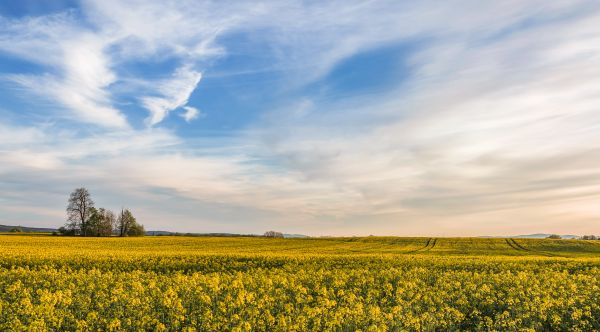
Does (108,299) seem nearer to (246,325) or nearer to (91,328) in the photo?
(91,328)

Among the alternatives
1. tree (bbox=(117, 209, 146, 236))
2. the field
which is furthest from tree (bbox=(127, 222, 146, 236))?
the field

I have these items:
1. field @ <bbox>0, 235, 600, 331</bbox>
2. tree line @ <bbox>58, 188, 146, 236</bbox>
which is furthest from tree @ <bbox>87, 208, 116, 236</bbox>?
field @ <bbox>0, 235, 600, 331</bbox>

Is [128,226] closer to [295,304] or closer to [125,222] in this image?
[125,222]

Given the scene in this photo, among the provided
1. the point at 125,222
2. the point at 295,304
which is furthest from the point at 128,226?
the point at 295,304

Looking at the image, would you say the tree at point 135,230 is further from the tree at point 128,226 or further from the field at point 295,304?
the field at point 295,304

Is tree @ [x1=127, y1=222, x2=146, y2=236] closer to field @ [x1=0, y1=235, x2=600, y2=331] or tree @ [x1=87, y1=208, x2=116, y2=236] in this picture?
tree @ [x1=87, y1=208, x2=116, y2=236]

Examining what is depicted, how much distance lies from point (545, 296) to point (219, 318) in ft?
35.3

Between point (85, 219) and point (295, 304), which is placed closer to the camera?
point (295, 304)

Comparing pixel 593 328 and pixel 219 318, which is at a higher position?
pixel 219 318

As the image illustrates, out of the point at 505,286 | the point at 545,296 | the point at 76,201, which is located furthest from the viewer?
the point at 76,201

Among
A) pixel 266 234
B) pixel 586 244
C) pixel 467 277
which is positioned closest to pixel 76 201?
pixel 266 234

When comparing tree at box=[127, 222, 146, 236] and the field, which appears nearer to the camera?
the field

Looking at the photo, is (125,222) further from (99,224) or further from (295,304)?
(295,304)

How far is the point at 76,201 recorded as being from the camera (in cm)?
9238
